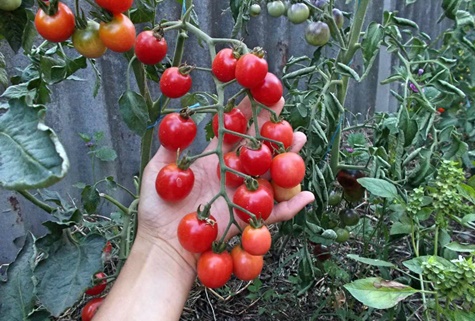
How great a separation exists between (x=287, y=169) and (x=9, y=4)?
54cm

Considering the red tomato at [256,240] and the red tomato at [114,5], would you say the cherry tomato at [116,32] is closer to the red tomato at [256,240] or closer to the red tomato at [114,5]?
the red tomato at [114,5]

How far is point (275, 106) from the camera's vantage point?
3.27 feet

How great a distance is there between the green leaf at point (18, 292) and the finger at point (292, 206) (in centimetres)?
53

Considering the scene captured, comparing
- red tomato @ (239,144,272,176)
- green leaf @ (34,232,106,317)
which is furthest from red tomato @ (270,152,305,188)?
green leaf @ (34,232,106,317)

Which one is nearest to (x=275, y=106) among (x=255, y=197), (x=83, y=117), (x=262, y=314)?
(x=255, y=197)

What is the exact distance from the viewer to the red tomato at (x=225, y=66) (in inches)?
34.4

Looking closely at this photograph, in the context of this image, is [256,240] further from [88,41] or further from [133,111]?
[88,41]

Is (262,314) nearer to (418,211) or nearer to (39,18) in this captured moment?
(418,211)

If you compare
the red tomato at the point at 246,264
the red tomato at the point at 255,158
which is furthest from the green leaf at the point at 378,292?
the red tomato at the point at 255,158

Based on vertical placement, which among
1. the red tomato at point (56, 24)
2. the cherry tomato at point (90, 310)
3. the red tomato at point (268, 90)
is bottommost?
the cherry tomato at point (90, 310)

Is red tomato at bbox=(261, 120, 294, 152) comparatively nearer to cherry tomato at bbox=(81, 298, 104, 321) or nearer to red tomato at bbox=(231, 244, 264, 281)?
red tomato at bbox=(231, 244, 264, 281)

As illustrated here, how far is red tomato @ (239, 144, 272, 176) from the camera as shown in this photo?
0.87 meters

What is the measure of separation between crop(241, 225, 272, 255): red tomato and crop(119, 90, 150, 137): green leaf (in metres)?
0.29

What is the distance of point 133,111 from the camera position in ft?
2.96
